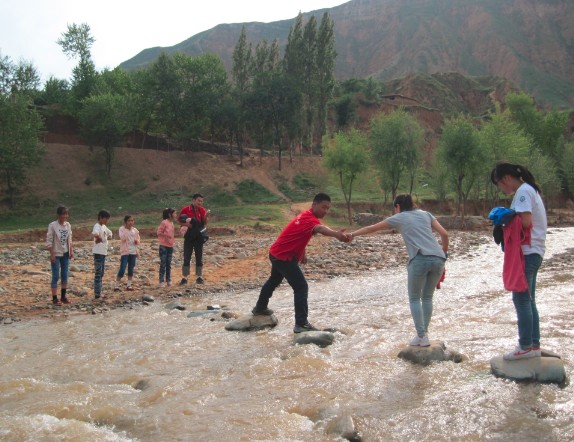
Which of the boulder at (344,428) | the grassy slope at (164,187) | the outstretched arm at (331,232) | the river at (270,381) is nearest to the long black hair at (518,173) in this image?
the river at (270,381)

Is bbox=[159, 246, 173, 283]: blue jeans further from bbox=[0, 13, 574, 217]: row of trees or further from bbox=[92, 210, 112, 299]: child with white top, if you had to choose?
bbox=[0, 13, 574, 217]: row of trees

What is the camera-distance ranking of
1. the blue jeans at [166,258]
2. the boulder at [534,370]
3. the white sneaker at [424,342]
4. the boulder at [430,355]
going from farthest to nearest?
the blue jeans at [166,258]
the white sneaker at [424,342]
the boulder at [430,355]
the boulder at [534,370]

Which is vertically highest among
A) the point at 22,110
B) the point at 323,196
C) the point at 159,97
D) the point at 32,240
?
the point at 159,97

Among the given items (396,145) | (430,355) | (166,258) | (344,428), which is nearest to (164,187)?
(396,145)

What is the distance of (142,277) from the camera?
582 inches

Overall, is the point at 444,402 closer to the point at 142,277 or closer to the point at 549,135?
the point at 142,277

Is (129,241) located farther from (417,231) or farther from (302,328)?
(417,231)

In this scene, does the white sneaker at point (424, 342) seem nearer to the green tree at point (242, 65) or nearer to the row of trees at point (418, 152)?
the row of trees at point (418, 152)

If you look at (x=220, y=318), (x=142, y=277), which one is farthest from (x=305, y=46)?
(x=220, y=318)

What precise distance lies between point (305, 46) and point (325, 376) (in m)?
57.7

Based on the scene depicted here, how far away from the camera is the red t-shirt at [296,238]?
323 inches

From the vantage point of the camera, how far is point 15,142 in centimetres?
4200

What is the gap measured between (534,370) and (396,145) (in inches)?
1558

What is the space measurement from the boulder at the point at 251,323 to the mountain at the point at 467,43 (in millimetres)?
148760
